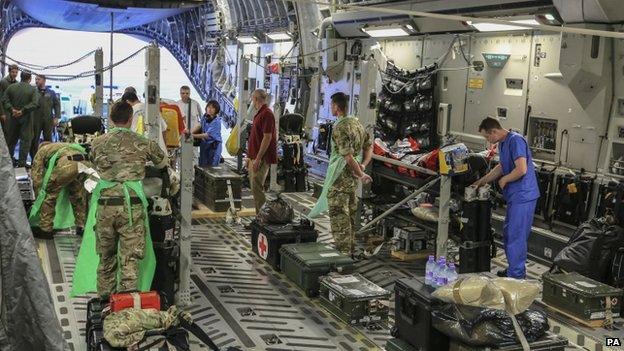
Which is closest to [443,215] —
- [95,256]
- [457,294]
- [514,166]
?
[514,166]

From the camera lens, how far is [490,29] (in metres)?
9.39

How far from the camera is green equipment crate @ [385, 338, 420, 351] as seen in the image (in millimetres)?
4831

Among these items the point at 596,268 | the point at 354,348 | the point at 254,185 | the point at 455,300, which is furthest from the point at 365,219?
the point at 455,300

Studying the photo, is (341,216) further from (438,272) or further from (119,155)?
(119,155)

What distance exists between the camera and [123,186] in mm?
5383

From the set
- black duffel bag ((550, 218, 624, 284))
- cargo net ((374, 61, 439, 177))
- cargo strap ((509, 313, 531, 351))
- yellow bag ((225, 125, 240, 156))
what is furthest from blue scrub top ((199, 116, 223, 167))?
cargo strap ((509, 313, 531, 351))

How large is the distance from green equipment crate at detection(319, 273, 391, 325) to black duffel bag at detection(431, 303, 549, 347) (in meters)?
1.27

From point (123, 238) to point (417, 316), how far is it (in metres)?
2.37

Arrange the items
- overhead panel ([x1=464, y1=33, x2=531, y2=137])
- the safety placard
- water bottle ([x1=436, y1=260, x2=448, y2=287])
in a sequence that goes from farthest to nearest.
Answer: the safety placard, overhead panel ([x1=464, y1=33, x2=531, y2=137]), water bottle ([x1=436, y1=260, x2=448, y2=287])

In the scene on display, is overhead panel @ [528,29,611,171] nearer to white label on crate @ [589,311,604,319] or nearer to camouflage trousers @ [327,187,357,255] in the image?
white label on crate @ [589,311,604,319]

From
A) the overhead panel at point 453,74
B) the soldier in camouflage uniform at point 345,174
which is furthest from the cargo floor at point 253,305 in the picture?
the overhead panel at point 453,74

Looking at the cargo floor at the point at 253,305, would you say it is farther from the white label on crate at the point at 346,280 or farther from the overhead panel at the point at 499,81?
the overhead panel at the point at 499,81

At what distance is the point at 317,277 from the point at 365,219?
9.94 ft

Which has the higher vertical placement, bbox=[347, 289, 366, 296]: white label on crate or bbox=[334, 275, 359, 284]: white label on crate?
bbox=[334, 275, 359, 284]: white label on crate
